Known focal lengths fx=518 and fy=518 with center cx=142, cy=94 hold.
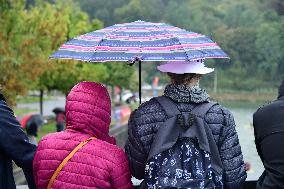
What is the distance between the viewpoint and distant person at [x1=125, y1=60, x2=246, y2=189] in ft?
6.50

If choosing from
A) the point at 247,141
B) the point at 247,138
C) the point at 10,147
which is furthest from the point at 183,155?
the point at 247,138

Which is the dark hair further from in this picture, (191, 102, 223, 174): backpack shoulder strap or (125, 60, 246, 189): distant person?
(191, 102, 223, 174): backpack shoulder strap

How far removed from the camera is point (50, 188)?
2.03 meters

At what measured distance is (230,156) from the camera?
2074 millimetres

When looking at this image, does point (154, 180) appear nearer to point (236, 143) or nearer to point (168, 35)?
point (236, 143)

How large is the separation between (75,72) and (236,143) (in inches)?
685

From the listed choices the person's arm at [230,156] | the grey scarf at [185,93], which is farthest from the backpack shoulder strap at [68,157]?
the person's arm at [230,156]

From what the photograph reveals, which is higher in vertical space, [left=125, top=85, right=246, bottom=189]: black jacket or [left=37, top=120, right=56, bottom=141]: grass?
[left=125, top=85, right=246, bottom=189]: black jacket

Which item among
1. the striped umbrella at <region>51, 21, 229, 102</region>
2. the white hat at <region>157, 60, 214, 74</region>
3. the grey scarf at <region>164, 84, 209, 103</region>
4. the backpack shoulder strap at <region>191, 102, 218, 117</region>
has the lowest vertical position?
the backpack shoulder strap at <region>191, 102, 218, 117</region>

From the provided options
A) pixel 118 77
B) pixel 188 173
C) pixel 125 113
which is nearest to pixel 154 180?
pixel 188 173

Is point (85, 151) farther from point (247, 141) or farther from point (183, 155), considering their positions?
point (247, 141)

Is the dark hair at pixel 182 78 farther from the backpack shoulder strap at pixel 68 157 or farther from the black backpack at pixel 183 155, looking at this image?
the backpack shoulder strap at pixel 68 157

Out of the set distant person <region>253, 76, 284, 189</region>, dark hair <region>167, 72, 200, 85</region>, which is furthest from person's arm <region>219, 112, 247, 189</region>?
dark hair <region>167, 72, 200, 85</region>

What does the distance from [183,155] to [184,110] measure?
0.58ft
